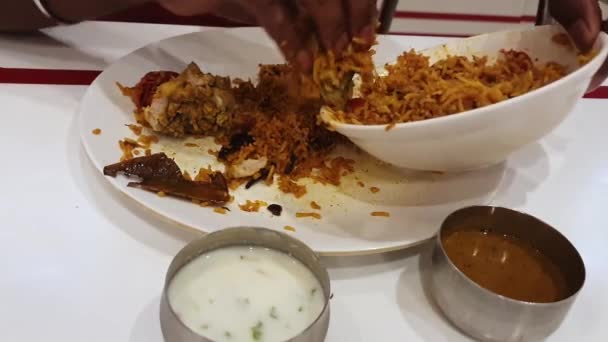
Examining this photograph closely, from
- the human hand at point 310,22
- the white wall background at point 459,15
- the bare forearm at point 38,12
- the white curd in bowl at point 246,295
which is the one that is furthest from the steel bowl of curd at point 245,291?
the white wall background at point 459,15

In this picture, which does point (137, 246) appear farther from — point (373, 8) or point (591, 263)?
point (591, 263)

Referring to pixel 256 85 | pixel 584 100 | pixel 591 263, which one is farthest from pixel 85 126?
pixel 584 100

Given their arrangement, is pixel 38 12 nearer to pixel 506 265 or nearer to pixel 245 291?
pixel 245 291


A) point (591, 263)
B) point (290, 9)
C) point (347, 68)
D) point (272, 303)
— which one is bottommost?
point (591, 263)

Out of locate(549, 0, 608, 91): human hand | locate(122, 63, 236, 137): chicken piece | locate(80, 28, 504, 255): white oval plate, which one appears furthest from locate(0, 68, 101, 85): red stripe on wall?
locate(549, 0, 608, 91): human hand

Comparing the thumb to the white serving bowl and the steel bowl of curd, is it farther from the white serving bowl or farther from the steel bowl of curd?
the steel bowl of curd

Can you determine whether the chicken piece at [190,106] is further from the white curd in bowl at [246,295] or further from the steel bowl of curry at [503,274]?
the steel bowl of curry at [503,274]
